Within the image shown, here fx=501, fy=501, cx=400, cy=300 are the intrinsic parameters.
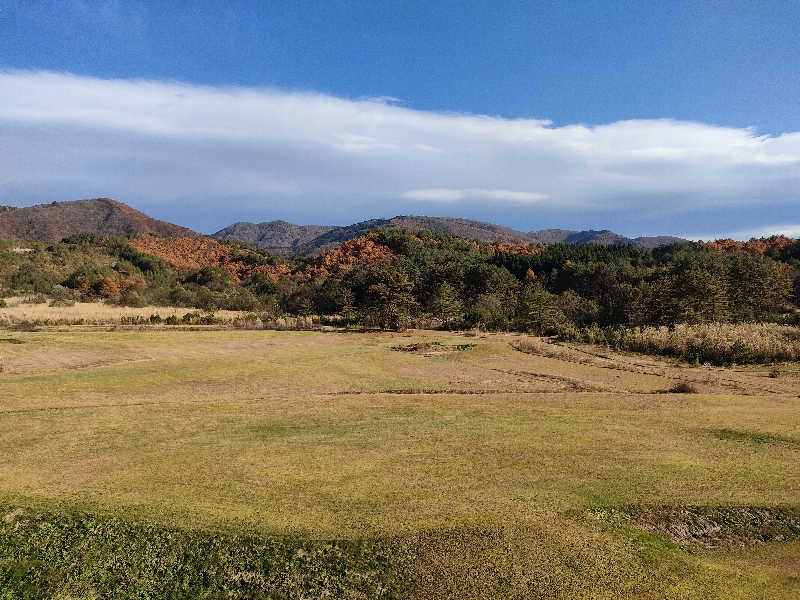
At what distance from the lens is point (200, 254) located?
112 m

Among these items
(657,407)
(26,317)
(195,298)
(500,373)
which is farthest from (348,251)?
(657,407)

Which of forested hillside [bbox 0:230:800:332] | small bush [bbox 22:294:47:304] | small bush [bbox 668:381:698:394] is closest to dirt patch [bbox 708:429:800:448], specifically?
small bush [bbox 668:381:698:394]

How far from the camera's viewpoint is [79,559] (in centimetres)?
568

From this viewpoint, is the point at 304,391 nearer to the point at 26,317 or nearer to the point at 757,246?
the point at 26,317

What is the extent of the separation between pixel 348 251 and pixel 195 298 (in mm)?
40747

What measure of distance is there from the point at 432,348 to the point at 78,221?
561 feet

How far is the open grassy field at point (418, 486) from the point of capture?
212 inches

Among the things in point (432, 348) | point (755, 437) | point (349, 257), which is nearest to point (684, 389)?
point (755, 437)

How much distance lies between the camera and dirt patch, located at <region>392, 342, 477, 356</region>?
2692cm

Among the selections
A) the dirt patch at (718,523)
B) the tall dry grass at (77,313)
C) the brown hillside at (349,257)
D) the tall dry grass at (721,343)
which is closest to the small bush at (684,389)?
the tall dry grass at (721,343)

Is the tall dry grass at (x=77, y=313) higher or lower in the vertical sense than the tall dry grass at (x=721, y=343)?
lower

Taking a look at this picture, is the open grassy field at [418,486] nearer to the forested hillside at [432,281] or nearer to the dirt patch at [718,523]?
the dirt patch at [718,523]

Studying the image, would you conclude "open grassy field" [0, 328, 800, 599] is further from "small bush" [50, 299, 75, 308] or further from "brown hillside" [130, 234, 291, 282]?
"brown hillside" [130, 234, 291, 282]

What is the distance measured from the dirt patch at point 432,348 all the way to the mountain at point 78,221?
13591cm
